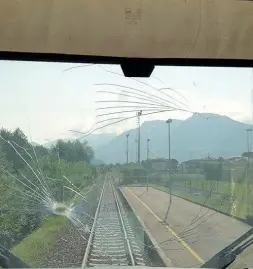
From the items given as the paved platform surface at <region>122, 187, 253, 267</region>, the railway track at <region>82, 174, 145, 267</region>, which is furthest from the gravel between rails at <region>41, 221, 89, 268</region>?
the paved platform surface at <region>122, 187, 253, 267</region>

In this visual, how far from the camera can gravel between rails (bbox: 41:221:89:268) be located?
1.86m

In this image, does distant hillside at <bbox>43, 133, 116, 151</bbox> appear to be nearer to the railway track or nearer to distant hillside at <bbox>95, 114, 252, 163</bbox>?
distant hillside at <bbox>95, 114, 252, 163</bbox>

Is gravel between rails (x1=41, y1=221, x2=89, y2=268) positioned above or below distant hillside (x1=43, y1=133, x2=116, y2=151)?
below

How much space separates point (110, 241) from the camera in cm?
194

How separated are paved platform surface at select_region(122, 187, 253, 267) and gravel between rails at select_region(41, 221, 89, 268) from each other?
0.90 feet

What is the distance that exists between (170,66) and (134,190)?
22.0 inches

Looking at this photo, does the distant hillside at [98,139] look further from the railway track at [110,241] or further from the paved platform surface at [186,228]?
the paved platform surface at [186,228]

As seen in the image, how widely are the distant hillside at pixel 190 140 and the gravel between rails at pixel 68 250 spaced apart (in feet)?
1.10

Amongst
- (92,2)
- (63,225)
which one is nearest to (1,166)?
(63,225)

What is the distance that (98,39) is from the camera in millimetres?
1623

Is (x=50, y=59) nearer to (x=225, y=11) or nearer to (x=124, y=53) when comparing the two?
(x=124, y=53)

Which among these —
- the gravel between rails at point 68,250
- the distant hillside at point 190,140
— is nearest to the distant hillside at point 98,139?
the distant hillside at point 190,140

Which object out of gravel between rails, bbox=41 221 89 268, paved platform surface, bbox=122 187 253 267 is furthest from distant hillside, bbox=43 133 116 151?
gravel between rails, bbox=41 221 89 268

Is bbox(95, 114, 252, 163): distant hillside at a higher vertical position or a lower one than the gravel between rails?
higher
